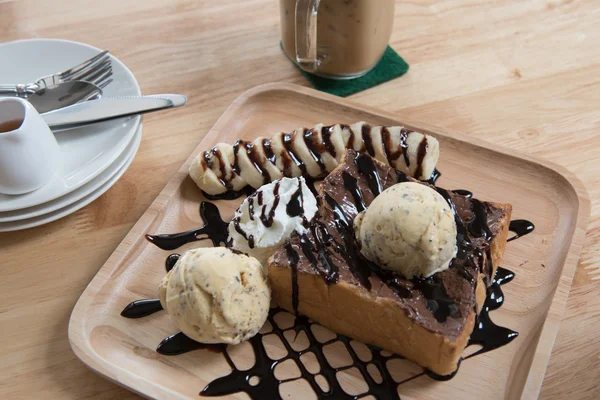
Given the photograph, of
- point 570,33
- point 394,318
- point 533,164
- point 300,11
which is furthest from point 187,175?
point 570,33

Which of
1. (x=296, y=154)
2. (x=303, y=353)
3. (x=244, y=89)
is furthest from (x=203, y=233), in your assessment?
(x=244, y=89)

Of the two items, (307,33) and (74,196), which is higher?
(307,33)

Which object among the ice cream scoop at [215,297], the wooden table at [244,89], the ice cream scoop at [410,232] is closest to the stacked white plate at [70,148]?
the wooden table at [244,89]

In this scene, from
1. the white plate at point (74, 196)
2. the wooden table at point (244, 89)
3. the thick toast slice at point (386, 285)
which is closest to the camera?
the thick toast slice at point (386, 285)

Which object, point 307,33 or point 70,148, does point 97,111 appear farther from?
point 307,33

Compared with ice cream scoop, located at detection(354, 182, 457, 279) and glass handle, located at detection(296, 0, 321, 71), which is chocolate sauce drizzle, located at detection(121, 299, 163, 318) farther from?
glass handle, located at detection(296, 0, 321, 71)

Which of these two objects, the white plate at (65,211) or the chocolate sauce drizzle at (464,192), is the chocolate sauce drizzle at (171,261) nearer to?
the white plate at (65,211)

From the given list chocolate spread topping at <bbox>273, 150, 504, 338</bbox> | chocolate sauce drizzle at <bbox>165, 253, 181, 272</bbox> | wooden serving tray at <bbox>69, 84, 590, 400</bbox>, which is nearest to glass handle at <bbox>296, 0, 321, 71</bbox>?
wooden serving tray at <bbox>69, 84, 590, 400</bbox>
